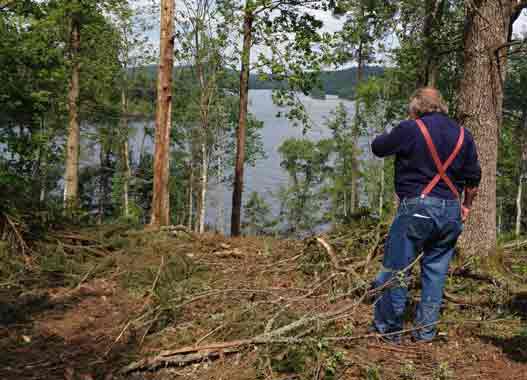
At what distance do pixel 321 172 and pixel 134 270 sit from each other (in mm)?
54202

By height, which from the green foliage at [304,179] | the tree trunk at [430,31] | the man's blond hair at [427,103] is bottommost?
the green foliage at [304,179]

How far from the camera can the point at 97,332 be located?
4.30 metres

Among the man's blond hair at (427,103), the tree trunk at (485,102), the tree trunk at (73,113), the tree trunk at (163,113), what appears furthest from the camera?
the tree trunk at (73,113)

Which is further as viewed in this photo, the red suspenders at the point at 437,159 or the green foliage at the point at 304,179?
the green foliage at the point at 304,179

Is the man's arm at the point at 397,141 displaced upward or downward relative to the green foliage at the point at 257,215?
upward

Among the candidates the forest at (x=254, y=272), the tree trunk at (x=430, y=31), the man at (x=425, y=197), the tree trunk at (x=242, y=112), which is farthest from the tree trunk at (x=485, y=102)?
the tree trunk at (x=242, y=112)

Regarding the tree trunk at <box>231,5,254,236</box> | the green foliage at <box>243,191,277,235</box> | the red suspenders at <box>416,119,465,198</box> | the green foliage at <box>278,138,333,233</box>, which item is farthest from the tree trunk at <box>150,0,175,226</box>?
the green foliage at <box>278,138,333,233</box>

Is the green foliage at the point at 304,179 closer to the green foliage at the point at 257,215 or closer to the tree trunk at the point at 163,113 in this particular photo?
the green foliage at the point at 257,215

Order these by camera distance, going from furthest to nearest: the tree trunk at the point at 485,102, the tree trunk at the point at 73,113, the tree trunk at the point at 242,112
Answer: the tree trunk at the point at 73,113 < the tree trunk at the point at 242,112 < the tree trunk at the point at 485,102

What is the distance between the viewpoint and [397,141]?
12.2 ft

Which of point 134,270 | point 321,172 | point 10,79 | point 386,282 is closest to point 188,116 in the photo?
point 321,172

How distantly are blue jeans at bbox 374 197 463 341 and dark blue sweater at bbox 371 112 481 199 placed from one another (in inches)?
4.4

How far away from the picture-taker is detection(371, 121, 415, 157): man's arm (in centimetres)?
369

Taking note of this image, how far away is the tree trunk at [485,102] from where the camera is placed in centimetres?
587
